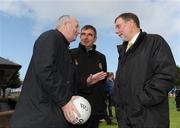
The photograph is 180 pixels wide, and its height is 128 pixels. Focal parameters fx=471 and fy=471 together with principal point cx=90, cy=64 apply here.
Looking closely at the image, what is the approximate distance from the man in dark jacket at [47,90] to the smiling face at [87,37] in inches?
70.7

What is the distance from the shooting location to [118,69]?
5.87 metres

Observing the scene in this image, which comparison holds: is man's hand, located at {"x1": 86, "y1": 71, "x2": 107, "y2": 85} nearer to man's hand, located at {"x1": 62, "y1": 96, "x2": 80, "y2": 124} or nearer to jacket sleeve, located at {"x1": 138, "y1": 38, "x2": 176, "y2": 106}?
jacket sleeve, located at {"x1": 138, "y1": 38, "x2": 176, "y2": 106}

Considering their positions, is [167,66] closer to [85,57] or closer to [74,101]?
[74,101]

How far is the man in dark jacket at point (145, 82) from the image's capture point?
5.36 meters

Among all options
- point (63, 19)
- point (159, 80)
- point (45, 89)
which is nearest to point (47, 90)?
point (45, 89)

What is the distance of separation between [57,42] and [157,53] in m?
1.17

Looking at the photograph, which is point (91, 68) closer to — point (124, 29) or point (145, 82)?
point (124, 29)

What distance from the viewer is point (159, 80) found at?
535cm

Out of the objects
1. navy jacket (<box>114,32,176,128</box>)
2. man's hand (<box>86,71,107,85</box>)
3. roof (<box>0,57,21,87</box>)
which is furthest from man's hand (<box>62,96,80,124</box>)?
roof (<box>0,57,21,87</box>)

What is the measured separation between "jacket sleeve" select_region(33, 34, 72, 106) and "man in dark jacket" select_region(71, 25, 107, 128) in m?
1.70

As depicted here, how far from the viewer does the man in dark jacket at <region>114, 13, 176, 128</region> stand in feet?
17.6

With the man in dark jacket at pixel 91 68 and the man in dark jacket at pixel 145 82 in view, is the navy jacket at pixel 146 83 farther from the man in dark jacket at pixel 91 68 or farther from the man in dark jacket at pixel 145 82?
the man in dark jacket at pixel 91 68

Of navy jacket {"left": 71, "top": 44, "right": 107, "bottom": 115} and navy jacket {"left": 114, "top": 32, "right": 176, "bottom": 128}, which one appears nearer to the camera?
navy jacket {"left": 114, "top": 32, "right": 176, "bottom": 128}

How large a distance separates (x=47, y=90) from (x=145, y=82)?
45.9 inches
